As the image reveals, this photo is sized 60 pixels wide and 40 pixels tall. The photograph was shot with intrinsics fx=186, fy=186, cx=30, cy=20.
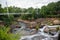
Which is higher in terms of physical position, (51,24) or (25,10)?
(25,10)

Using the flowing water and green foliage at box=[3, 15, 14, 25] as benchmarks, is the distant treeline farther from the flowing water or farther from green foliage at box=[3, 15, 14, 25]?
the flowing water

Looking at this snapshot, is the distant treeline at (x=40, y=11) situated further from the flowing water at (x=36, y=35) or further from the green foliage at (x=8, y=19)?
the flowing water at (x=36, y=35)

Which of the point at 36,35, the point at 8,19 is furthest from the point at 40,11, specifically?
the point at 8,19

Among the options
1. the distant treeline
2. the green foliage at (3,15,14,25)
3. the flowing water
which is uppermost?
the distant treeline

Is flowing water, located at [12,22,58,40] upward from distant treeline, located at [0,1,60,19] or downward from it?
downward

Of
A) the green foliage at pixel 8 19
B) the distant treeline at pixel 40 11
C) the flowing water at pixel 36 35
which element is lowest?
the flowing water at pixel 36 35

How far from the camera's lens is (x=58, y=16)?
298cm

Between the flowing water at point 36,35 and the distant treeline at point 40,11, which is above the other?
the distant treeline at point 40,11

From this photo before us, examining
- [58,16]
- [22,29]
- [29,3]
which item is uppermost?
[29,3]

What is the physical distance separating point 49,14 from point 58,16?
0.48 feet

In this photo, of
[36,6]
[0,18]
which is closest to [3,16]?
[0,18]

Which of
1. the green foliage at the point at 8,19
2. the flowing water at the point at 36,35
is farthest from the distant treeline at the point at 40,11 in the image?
the flowing water at the point at 36,35


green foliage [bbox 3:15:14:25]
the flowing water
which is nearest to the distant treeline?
green foliage [bbox 3:15:14:25]

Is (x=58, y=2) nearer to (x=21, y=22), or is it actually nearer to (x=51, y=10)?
(x=51, y=10)
